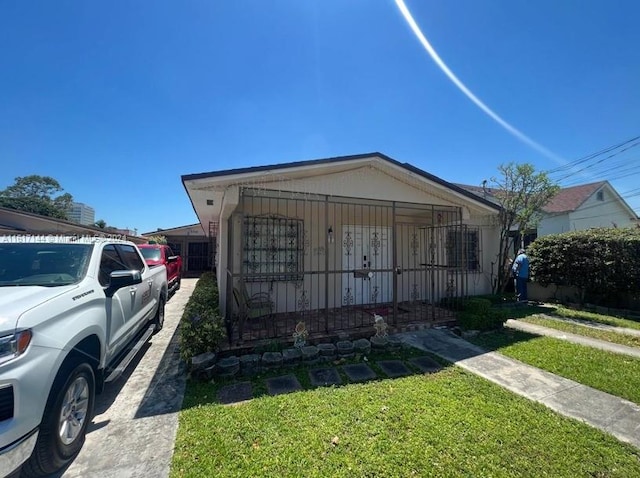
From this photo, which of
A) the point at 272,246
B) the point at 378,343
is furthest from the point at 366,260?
the point at 378,343

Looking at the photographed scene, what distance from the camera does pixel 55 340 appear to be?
2211 mm

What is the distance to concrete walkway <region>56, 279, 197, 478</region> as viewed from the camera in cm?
245

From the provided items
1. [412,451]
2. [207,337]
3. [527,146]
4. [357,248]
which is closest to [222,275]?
[207,337]

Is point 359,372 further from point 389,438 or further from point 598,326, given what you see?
point 598,326

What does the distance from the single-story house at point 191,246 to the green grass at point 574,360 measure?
749 inches

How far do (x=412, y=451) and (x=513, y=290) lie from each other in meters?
11.1

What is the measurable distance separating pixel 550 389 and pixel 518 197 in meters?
8.32

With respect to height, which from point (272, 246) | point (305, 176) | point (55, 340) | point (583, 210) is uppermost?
point (583, 210)

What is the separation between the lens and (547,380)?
13.8 ft

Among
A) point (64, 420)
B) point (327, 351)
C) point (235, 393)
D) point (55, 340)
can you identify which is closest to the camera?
point (55, 340)

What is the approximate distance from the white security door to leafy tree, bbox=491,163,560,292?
4865mm

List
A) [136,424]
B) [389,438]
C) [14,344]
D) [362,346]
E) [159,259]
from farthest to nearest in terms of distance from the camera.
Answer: [159,259], [362,346], [136,424], [389,438], [14,344]

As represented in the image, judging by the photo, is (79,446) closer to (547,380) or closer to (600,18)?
(547,380)

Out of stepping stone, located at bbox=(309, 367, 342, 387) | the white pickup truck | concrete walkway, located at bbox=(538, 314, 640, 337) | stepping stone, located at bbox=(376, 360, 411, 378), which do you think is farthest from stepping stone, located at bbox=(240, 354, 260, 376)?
concrete walkway, located at bbox=(538, 314, 640, 337)
